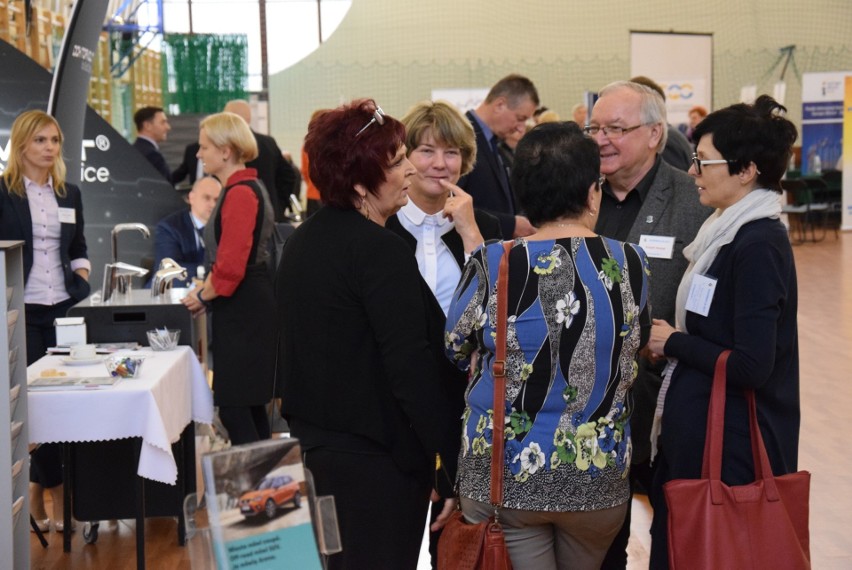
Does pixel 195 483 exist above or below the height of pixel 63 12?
below

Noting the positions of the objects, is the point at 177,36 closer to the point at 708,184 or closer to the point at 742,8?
the point at 742,8

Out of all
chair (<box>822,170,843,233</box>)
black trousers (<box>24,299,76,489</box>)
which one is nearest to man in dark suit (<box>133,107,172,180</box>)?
black trousers (<box>24,299,76,489</box>)

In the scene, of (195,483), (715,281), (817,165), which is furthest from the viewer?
(817,165)

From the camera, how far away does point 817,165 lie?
51.2 ft

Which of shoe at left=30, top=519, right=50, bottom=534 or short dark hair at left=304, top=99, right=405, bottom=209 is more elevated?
short dark hair at left=304, top=99, right=405, bottom=209

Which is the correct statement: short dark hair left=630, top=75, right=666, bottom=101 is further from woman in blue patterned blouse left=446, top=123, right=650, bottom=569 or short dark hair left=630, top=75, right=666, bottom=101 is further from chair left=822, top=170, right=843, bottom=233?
chair left=822, top=170, right=843, bottom=233

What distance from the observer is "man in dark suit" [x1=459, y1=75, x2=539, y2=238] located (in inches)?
172

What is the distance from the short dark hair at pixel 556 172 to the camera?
191cm

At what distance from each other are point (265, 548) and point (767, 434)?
53.8 inches

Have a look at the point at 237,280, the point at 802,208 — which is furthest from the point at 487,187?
the point at 802,208

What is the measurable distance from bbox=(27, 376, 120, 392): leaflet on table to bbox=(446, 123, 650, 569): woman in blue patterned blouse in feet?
5.48

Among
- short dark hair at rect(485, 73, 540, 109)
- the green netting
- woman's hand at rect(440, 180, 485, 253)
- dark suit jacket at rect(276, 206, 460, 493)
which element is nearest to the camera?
dark suit jacket at rect(276, 206, 460, 493)

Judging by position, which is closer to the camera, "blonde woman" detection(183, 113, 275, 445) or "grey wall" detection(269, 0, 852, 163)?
"blonde woman" detection(183, 113, 275, 445)

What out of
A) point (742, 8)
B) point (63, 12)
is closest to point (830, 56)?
point (742, 8)
